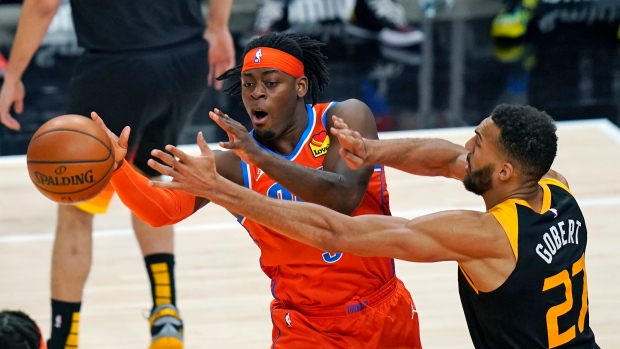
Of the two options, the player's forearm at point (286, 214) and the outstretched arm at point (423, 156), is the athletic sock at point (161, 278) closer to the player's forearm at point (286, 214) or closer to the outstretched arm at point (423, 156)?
the outstretched arm at point (423, 156)

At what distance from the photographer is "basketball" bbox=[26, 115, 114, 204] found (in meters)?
3.68

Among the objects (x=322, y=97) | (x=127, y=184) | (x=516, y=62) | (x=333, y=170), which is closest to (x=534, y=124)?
(x=333, y=170)

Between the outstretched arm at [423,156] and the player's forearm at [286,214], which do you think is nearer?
the player's forearm at [286,214]

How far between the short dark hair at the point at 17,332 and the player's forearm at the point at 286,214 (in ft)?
2.37

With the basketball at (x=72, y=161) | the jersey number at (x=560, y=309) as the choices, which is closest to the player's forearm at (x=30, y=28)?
the basketball at (x=72, y=161)

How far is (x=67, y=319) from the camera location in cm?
491

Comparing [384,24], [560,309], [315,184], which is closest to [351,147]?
[315,184]

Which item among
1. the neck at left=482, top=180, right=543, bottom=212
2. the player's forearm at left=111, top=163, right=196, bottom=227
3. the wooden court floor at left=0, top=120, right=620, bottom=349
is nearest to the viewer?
the neck at left=482, top=180, right=543, bottom=212

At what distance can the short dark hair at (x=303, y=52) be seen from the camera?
13.2 feet

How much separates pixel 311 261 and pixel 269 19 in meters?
7.50

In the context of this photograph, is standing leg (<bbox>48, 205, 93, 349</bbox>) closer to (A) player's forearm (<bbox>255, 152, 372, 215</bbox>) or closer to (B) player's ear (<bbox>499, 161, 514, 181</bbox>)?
(A) player's forearm (<bbox>255, 152, 372, 215</bbox>)

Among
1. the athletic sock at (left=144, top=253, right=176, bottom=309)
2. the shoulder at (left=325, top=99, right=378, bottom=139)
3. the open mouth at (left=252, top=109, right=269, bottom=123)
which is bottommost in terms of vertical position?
the athletic sock at (left=144, top=253, right=176, bottom=309)

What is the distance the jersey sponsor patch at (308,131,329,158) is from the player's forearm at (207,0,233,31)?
178cm

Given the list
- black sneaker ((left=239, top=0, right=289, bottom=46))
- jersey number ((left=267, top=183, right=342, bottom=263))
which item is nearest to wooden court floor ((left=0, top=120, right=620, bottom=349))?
jersey number ((left=267, top=183, right=342, bottom=263))
